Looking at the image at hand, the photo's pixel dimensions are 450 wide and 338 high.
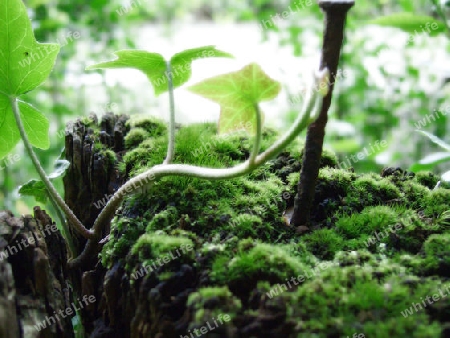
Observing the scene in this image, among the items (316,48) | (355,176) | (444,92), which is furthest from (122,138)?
(444,92)

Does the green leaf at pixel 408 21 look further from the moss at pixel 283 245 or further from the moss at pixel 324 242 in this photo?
the moss at pixel 324 242

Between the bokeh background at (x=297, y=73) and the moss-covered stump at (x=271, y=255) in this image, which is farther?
the bokeh background at (x=297, y=73)

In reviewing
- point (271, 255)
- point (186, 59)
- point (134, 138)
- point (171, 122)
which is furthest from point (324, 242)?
point (134, 138)

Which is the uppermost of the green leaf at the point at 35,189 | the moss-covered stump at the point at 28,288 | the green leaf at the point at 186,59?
the green leaf at the point at 186,59

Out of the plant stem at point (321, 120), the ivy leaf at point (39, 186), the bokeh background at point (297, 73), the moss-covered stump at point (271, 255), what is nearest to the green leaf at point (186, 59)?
the moss-covered stump at point (271, 255)

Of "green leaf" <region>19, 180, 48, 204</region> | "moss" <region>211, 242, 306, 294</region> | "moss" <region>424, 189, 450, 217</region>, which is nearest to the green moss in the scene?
"moss" <region>211, 242, 306, 294</region>

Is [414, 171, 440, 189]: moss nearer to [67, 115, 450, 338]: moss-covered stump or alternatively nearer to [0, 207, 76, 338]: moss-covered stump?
[67, 115, 450, 338]: moss-covered stump

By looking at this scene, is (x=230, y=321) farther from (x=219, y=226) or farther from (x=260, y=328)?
(x=219, y=226)
